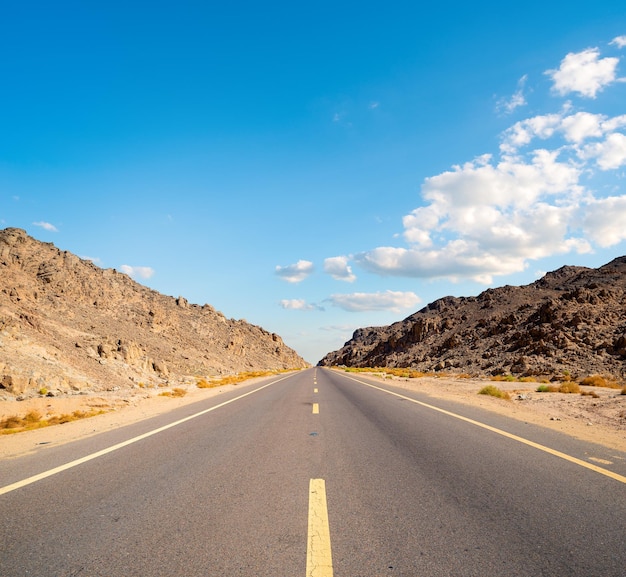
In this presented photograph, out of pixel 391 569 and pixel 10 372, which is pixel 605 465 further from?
pixel 10 372

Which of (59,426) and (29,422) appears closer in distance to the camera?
(59,426)

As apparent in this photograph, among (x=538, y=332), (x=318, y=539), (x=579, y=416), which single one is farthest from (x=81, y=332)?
(x=538, y=332)

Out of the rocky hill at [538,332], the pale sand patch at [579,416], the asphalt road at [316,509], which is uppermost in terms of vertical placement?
the rocky hill at [538,332]

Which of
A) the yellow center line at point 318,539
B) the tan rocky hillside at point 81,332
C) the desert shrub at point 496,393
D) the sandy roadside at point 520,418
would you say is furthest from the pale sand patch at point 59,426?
the desert shrub at point 496,393

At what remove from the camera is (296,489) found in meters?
4.60

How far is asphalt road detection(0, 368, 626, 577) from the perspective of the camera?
9.58 ft

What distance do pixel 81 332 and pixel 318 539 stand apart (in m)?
37.5

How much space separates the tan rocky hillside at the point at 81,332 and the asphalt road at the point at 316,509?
17471mm

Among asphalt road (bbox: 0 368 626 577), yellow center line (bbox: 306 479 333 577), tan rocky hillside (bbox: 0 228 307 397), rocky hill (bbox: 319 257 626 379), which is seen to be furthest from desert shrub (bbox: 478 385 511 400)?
tan rocky hillside (bbox: 0 228 307 397)

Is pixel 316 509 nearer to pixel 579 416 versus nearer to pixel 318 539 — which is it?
pixel 318 539

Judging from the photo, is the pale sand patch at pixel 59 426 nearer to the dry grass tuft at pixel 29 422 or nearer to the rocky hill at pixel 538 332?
the dry grass tuft at pixel 29 422

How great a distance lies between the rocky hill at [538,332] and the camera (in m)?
32.9

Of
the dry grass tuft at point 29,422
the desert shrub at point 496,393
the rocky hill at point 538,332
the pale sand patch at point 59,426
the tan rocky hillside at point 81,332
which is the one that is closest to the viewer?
the pale sand patch at point 59,426

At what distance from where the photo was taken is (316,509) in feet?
12.9
